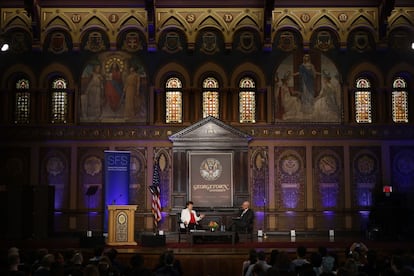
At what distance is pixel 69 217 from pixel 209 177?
5278 mm

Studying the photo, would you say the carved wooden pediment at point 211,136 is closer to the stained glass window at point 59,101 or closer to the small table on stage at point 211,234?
the stained glass window at point 59,101

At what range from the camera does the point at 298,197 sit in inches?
882

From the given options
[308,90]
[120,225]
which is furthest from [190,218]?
[308,90]

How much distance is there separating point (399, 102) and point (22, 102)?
557 inches

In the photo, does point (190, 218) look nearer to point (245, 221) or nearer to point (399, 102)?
point (245, 221)

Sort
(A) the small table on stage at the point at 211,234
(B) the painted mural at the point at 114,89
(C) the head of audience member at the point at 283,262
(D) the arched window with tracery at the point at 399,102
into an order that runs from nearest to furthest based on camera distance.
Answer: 1. (C) the head of audience member at the point at 283,262
2. (A) the small table on stage at the point at 211,234
3. (B) the painted mural at the point at 114,89
4. (D) the arched window with tracery at the point at 399,102

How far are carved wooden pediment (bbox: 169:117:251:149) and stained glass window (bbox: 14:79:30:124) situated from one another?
5579mm

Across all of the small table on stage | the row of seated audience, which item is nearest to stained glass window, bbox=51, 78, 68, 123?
the small table on stage

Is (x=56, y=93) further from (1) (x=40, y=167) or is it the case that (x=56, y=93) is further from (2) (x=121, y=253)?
(2) (x=121, y=253)

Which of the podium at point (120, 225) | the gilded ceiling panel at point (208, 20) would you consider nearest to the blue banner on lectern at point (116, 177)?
the podium at point (120, 225)

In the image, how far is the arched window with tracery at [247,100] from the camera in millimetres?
23047

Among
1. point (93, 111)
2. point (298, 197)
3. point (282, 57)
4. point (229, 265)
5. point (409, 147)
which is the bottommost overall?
point (229, 265)

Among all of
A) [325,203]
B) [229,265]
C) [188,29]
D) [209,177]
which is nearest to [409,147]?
[325,203]

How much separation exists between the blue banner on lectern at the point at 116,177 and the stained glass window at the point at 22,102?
4.09 m
